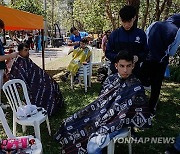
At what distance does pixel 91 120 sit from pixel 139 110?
1.92 feet

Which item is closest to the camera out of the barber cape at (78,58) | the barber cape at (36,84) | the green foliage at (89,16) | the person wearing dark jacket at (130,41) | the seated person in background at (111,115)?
the seated person in background at (111,115)

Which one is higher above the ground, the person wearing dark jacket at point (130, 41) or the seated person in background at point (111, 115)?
the person wearing dark jacket at point (130, 41)

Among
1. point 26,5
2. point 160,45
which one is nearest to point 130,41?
point 160,45

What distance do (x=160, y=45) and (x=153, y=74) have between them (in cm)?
46

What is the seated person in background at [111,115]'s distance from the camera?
271 cm

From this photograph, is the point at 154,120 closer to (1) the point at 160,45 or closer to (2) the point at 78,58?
(1) the point at 160,45

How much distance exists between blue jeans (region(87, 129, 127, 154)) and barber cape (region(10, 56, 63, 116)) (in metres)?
2.12

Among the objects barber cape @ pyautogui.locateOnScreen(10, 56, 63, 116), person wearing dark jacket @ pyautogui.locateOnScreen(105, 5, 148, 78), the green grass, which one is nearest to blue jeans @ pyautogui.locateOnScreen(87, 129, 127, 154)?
the green grass

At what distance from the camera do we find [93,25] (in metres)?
24.0

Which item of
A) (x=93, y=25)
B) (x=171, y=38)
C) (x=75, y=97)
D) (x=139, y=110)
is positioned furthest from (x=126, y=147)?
(x=93, y=25)

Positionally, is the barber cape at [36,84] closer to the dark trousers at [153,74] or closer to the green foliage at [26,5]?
the dark trousers at [153,74]

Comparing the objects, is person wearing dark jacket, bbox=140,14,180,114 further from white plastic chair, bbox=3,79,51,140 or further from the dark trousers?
white plastic chair, bbox=3,79,51,140

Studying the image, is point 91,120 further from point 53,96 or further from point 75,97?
point 75,97

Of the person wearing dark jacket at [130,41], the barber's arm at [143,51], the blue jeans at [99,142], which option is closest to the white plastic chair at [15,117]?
the blue jeans at [99,142]
